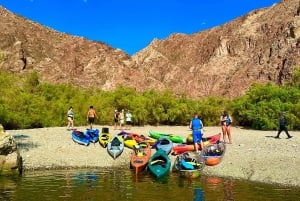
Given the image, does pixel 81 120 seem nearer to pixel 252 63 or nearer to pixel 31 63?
pixel 31 63

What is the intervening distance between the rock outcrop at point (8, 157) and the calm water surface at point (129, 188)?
560mm

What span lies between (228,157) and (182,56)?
377ft

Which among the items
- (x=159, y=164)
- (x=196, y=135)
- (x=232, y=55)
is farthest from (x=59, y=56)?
(x=159, y=164)

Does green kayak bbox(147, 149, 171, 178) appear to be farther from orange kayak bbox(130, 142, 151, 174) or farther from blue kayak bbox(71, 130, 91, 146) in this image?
blue kayak bbox(71, 130, 91, 146)

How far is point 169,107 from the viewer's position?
42844 mm

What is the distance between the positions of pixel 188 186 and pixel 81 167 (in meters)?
6.48

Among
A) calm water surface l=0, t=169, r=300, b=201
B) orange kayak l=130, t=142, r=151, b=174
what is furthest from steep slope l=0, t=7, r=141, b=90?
calm water surface l=0, t=169, r=300, b=201

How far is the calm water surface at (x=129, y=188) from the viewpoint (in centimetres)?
1541

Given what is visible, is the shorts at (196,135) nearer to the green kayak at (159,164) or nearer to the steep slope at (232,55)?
the green kayak at (159,164)

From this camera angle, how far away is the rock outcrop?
775 inches

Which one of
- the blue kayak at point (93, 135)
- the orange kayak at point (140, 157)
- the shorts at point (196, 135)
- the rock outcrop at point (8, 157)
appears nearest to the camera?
the rock outcrop at point (8, 157)

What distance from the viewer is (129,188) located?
17.2 m

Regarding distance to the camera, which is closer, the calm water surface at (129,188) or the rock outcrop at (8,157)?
the calm water surface at (129,188)

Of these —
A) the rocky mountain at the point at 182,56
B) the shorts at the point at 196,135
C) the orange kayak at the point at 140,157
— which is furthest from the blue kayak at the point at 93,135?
the rocky mountain at the point at 182,56
